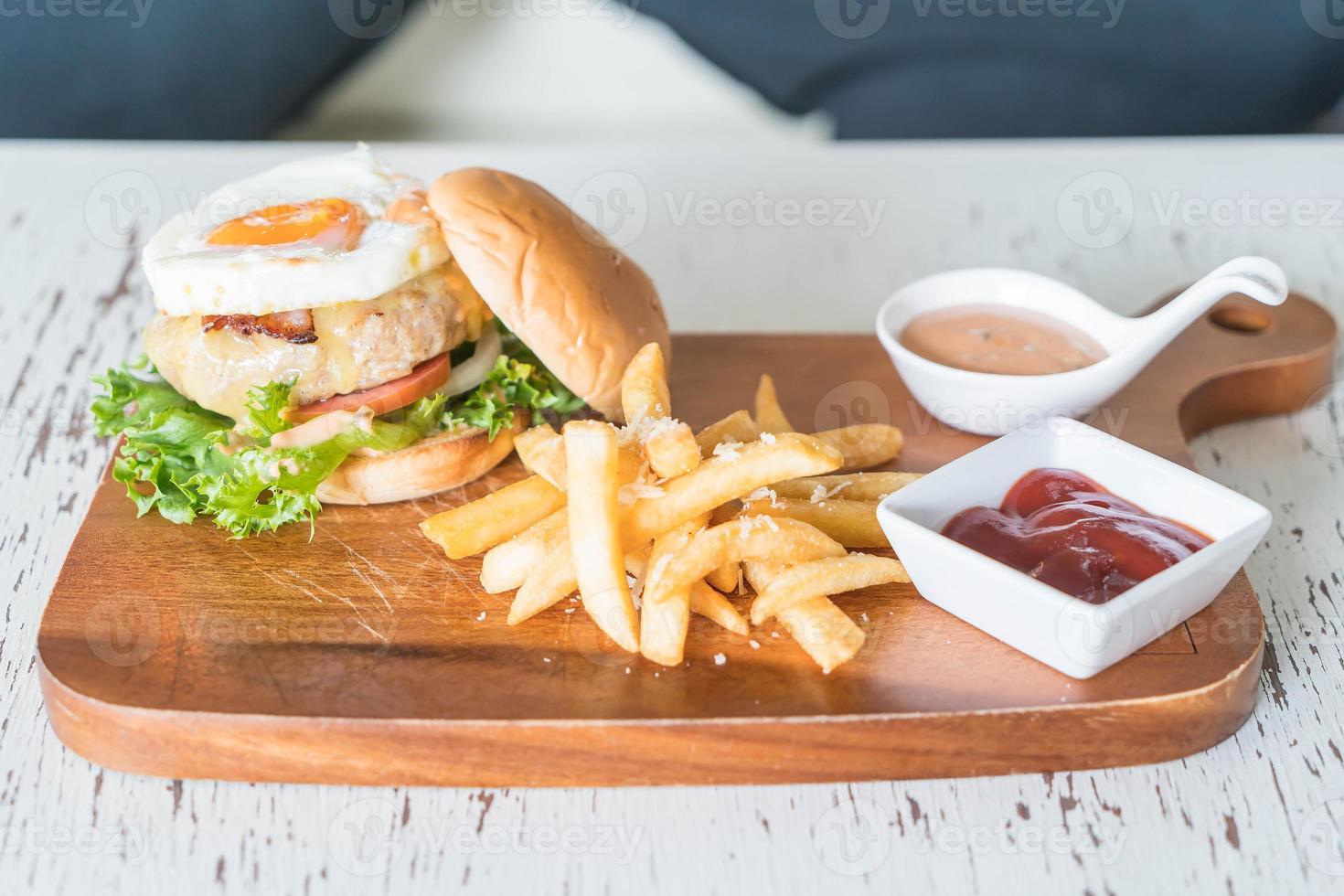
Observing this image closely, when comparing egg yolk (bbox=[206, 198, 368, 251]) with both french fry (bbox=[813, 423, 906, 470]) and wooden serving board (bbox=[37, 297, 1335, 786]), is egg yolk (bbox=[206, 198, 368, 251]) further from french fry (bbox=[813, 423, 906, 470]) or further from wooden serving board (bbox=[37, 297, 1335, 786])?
french fry (bbox=[813, 423, 906, 470])

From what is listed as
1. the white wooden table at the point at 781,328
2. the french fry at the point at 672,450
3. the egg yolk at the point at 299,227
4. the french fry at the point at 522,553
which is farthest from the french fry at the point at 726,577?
the egg yolk at the point at 299,227

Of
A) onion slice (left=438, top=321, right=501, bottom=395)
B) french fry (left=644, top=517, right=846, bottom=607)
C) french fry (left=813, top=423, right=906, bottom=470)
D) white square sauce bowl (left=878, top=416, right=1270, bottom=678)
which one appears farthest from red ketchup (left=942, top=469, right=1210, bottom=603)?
onion slice (left=438, top=321, right=501, bottom=395)

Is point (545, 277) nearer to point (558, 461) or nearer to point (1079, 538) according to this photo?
point (558, 461)

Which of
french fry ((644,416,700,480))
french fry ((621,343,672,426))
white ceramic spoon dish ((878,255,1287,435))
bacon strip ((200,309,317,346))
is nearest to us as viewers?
french fry ((644,416,700,480))

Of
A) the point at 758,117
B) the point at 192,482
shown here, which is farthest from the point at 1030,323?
the point at 758,117

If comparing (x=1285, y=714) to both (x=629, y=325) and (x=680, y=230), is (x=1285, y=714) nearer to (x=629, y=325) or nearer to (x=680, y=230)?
(x=629, y=325)

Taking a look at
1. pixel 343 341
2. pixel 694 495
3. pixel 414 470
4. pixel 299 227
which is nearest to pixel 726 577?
pixel 694 495
